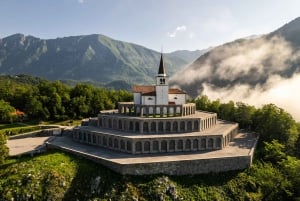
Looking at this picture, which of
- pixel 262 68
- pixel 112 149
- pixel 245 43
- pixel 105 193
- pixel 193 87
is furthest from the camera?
pixel 245 43

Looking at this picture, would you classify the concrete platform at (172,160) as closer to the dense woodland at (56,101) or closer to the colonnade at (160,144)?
the colonnade at (160,144)

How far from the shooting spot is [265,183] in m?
38.7

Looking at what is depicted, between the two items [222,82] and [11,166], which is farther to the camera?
[222,82]

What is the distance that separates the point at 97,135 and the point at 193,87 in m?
130

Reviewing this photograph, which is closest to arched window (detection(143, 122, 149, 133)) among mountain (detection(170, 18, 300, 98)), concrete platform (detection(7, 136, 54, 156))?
concrete platform (detection(7, 136, 54, 156))

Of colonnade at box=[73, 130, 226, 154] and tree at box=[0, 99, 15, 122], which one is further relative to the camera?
tree at box=[0, 99, 15, 122]

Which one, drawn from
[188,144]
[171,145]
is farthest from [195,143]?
[171,145]

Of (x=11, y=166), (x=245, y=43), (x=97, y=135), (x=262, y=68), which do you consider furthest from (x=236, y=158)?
(x=245, y=43)

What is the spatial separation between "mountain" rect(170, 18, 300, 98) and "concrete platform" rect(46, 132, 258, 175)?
10968 cm

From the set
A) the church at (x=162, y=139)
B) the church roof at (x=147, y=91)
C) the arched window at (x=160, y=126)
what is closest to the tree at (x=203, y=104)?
the church at (x=162, y=139)

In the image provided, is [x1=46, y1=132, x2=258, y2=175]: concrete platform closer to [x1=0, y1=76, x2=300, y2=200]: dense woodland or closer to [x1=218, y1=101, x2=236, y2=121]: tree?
[x1=0, y1=76, x2=300, y2=200]: dense woodland

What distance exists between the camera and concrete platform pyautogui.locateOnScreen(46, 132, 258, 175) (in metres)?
37.5

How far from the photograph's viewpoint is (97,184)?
36.1 meters

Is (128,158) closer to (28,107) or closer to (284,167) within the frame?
(284,167)
